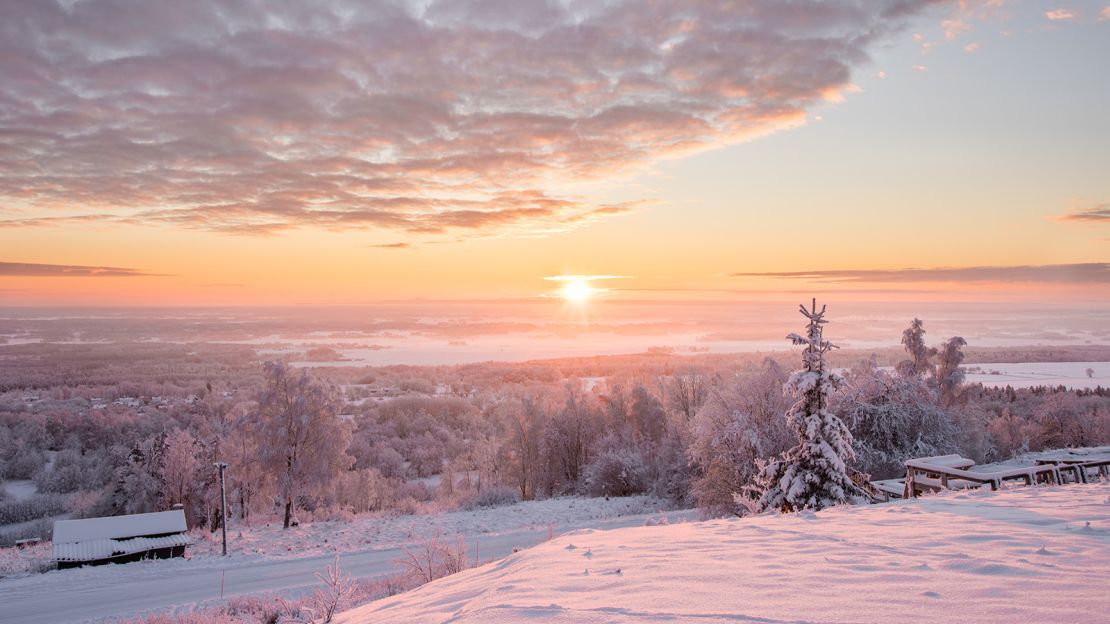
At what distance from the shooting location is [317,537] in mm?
29531

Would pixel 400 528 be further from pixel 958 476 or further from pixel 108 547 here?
pixel 958 476

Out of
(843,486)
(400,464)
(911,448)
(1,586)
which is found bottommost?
(400,464)

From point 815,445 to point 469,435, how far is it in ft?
260

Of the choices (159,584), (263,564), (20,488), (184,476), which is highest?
(159,584)

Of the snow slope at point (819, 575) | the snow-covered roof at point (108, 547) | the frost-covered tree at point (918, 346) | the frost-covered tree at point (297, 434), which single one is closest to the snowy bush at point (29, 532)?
the snow-covered roof at point (108, 547)

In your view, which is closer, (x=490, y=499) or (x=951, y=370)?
(x=490, y=499)

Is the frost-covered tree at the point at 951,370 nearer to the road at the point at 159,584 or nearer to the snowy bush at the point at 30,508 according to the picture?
the road at the point at 159,584

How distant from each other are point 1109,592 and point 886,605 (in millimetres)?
1611

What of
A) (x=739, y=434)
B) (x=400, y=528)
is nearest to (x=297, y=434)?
(x=400, y=528)

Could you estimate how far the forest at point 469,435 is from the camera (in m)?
31.5

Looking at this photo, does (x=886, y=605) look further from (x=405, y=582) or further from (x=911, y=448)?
(x=911, y=448)

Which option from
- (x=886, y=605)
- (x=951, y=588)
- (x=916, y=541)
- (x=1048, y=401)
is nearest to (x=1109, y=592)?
(x=951, y=588)

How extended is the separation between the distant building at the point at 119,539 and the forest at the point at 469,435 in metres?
5.76

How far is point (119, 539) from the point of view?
27703mm
